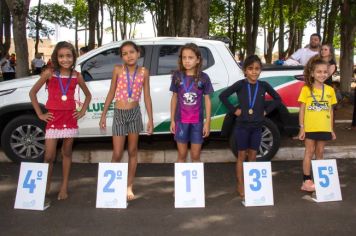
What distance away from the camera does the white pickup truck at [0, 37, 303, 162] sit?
253 inches

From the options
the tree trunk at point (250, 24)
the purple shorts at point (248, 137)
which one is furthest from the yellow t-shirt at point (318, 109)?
the tree trunk at point (250, 24)

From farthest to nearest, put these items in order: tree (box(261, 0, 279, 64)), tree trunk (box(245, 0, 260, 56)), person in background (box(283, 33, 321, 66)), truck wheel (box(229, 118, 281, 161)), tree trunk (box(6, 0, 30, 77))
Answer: tree (box(261, 0, 279, 64))
tree trunk (box(245, 0, 260, 56))
tree trunk (box(6, 0, 30, 77))
person in background (box(283, 33, 321, 66))
truck wheel (box(229, 118, 281, 161))

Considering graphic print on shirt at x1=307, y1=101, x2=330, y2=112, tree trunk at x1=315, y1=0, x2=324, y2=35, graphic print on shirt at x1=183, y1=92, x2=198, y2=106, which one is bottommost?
graphic print on shirt at x1=307, y1=101, x2=330, y2=112

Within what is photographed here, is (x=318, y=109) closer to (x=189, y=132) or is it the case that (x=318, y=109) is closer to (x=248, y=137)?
(x=248, y=137)

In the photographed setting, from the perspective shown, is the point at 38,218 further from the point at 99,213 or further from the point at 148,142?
the point at 148,142

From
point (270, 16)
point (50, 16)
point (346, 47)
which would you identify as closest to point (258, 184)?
point (346, 47)

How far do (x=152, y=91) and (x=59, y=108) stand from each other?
1.85m

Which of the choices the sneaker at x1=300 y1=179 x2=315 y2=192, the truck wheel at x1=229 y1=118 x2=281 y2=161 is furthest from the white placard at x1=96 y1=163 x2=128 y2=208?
the truck wheel at x1=229 y1=118 x2=281 y2=161

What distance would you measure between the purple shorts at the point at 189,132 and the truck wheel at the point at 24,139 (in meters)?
2.42

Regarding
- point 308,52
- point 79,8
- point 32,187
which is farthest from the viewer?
point 79,8

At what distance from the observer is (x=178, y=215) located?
473cm

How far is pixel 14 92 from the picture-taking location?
641 cm

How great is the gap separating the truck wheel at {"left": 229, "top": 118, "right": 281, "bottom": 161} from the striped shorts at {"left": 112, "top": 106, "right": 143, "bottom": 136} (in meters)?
2.32

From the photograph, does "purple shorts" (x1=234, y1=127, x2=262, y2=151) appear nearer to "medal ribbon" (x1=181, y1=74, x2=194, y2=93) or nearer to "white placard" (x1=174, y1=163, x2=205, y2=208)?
"white placard" (x1=174, y1=163, x2=205, y2=208)
